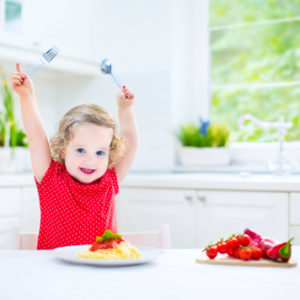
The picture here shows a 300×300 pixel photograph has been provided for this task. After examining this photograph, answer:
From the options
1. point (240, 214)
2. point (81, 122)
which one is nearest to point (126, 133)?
point (81, 122)

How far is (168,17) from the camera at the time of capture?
10.2 ft

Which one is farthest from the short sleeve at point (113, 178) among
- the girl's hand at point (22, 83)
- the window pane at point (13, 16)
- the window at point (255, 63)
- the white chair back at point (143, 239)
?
the window at point (255, 63)

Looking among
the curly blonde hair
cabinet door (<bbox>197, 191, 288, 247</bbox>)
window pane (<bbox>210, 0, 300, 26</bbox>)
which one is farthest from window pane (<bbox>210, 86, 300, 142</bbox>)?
the curly blonde hair

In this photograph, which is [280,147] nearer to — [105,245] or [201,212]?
[201,212]

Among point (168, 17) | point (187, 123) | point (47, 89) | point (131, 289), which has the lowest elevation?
point (131, 289)

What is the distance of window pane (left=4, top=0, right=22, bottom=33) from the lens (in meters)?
2.86

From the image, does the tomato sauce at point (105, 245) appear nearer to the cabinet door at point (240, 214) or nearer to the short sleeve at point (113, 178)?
the short sleeve at point (113, 178)

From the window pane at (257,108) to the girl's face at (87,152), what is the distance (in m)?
1.74

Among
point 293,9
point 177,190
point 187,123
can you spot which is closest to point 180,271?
point 177,190

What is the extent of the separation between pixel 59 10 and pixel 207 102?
100 cm

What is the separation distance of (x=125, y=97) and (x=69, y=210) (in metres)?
0.39

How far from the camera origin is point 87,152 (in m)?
1.52

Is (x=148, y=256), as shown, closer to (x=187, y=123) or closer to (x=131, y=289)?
(x=131, y=289)

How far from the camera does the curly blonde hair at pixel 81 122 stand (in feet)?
5.14
